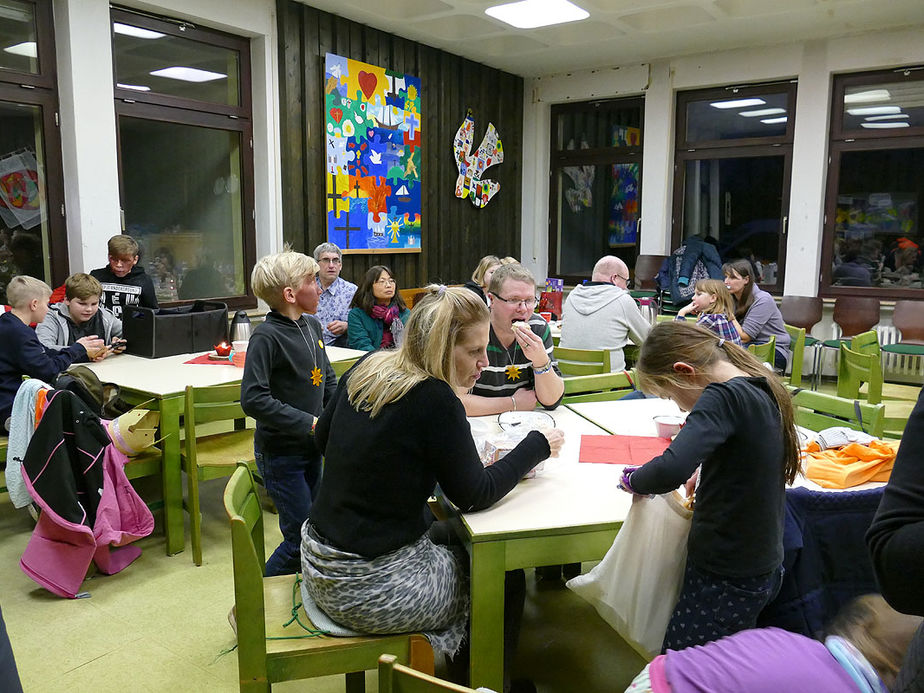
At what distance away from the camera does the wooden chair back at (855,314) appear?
23.1 ft

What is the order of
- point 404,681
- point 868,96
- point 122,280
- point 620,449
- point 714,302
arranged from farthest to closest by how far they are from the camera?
point 868,96 → point 714,302 → point 122,280 → point 620,449 → point 404,681

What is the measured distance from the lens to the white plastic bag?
1.76 m

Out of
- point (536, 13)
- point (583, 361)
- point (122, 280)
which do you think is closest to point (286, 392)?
point (583, 361)

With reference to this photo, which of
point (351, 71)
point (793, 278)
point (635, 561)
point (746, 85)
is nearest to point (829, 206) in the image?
point (793, 278)

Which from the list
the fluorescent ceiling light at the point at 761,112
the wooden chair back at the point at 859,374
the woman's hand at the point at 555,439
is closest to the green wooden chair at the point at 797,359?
the wooden chair back at the point at 859,374

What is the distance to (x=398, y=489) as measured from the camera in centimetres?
177

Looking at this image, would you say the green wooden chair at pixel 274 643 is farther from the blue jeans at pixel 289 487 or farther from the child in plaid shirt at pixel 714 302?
the child in plaid shirt at pixel 714 302

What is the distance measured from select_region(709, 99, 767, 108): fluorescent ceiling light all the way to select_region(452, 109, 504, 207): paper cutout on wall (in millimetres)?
2322

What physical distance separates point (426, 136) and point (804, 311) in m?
4.02

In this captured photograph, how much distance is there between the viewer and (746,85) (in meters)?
7.61

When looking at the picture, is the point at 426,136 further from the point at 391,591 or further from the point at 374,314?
the point at 391,591

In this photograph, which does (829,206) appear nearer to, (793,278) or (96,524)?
(793,278)

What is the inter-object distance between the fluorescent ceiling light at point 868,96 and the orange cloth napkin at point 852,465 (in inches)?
242

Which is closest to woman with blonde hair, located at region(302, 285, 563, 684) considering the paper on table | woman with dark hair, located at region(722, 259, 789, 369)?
the paper on table
